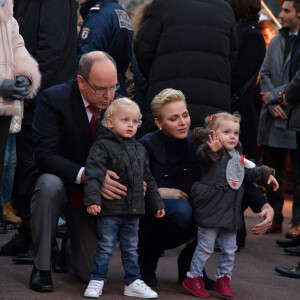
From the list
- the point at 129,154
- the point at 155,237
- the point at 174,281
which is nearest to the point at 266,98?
the point at 174,281

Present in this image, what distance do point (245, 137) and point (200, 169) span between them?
2.01m

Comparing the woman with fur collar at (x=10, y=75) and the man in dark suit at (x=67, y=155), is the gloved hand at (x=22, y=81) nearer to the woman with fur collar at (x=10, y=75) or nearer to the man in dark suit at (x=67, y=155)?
the woman with fur collar at (x=10, y=75)

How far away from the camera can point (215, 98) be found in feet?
17.7

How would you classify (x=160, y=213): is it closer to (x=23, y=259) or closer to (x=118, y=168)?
(x=118, y=168)

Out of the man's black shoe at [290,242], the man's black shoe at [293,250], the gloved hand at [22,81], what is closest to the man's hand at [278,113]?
the man's black shoe at [290,242]

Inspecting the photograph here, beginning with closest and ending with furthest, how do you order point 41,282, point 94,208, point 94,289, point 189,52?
point 94,208 < point 94,289 < point 41,282 < point 189,52

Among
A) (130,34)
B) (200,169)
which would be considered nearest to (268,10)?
(130,34)

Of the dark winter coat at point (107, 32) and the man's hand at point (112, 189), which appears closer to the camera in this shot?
the man's hand at point (112, 189)

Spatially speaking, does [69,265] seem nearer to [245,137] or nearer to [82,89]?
[82,89]

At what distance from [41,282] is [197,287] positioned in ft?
2.89

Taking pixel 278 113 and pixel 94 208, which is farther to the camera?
pixel 278 113

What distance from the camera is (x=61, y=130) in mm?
4453

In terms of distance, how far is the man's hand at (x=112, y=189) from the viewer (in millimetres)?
4035

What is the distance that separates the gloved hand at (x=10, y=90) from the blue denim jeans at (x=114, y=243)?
81 centimetres
